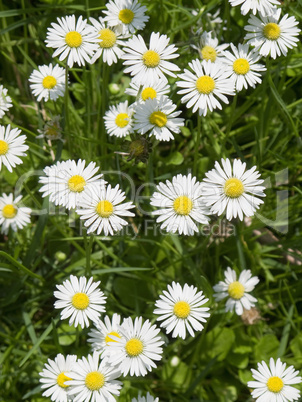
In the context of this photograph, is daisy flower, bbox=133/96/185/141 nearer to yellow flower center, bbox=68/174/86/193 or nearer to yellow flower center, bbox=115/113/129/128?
yellow flower center, bbox=115/113/129/128

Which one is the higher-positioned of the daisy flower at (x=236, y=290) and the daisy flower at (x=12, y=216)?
the daisy flower at (x=12, y=216)

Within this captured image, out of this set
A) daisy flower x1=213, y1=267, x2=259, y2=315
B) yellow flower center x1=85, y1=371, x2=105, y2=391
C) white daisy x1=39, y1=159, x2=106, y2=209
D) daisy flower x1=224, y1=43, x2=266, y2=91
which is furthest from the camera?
daisy flower x1=213, y1=267, x2=259, y2=315

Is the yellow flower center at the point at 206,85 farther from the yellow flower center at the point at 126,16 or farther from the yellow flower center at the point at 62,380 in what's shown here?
the yellow flower center at the point at 62,380

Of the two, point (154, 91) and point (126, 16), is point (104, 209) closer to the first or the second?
point (154, 91)

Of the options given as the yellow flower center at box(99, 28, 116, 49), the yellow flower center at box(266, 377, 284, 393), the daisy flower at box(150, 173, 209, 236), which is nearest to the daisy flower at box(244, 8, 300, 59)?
the yellow flower center at box(99, 28, 116, 49)

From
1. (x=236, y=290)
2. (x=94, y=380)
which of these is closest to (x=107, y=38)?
(x=236, y=290)

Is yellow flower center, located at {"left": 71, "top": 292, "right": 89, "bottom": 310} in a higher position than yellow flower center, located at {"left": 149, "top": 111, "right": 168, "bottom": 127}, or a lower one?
lower

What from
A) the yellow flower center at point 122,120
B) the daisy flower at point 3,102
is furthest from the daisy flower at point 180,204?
the daisy flower at point 3,102

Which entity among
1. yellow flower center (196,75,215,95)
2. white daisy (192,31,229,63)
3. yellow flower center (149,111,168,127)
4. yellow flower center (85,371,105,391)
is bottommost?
yellow flower center (85,371,105,391)
